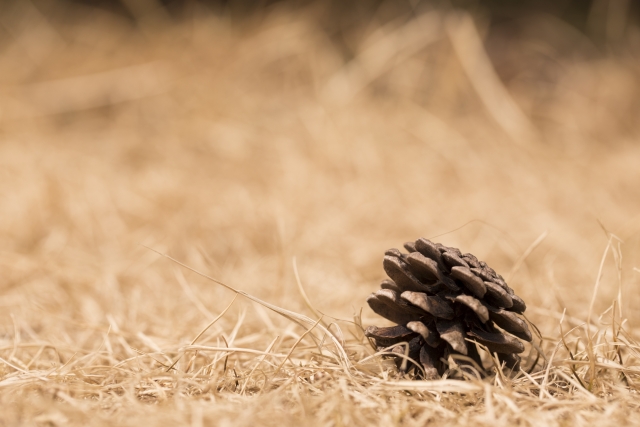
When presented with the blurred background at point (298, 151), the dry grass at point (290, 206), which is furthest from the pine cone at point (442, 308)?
the blurred background at point (298, 151)

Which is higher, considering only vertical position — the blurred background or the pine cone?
the blurred background

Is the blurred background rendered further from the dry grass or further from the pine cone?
the pine cone

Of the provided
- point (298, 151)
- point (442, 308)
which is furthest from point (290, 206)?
point (442, 308)

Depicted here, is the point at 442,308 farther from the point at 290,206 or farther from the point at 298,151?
the point at 298,151

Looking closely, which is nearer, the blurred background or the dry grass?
the dry grass

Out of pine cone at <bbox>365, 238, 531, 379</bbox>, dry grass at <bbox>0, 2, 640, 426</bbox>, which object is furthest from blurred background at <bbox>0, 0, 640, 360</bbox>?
pine cone at <bbox>365, 238, 531, 379</bbox>

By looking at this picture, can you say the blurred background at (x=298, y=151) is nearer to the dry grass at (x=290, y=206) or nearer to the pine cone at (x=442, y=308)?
the dry grass at (x=290, y=206)

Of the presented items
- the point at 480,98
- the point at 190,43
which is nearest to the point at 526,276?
the point at 480,98
